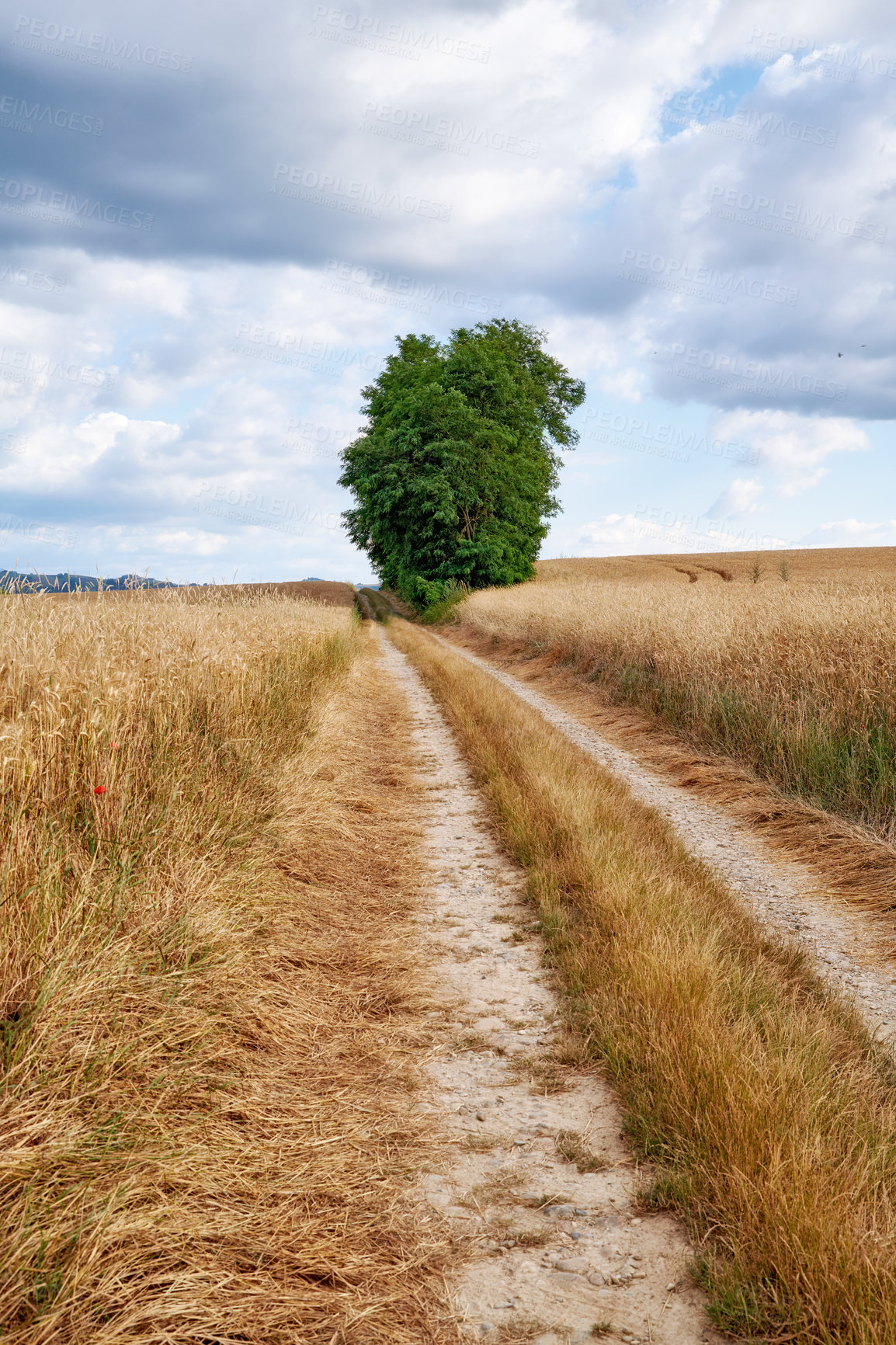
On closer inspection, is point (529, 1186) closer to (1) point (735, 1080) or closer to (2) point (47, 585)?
(1) point (735, 1080)

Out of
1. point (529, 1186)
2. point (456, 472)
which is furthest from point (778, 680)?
point (456, 472)

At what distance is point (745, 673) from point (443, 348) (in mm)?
33943

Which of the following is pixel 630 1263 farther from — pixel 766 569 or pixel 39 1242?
pixel 766 569

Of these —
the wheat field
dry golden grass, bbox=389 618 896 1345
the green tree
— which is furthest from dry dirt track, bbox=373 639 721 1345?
the green tree

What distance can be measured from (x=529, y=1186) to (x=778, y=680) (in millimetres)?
6864

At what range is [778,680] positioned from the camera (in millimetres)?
8281

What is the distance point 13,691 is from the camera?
3.94m

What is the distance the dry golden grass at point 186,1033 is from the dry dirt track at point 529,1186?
146mm

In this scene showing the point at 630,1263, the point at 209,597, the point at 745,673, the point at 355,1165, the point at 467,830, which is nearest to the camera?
the point at 630,1263

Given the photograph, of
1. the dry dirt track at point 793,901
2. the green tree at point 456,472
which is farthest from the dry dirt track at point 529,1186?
the green tree at point 456,472

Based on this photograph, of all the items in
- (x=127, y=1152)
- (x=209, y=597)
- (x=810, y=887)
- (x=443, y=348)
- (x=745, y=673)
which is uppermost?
(x=443, y=348)

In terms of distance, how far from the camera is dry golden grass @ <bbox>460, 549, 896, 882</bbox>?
253 inches

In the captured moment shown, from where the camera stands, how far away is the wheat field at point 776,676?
21.5 feet

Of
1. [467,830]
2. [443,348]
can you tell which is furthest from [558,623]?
[443,348]
